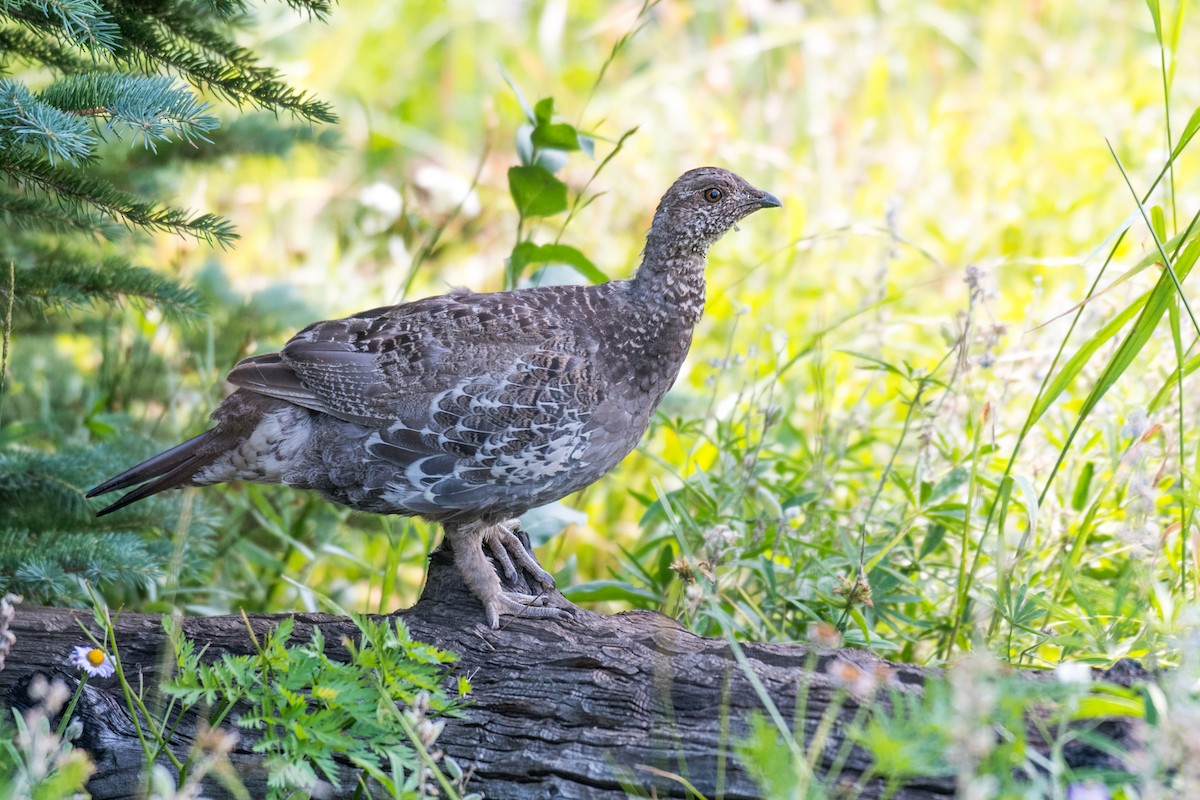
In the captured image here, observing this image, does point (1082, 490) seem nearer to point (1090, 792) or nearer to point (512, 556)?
point (512, 556)

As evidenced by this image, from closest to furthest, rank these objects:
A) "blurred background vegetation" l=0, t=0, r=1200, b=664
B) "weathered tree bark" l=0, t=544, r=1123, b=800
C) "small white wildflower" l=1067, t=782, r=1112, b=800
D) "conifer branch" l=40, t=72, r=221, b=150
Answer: "small white wildflower" l=1067, t=782, r=1112, b=800 → "weathered tree bark" l=0, t=544, r=1123, b=800 → "conifer branch" l=40, t=72, r=221, b=150 → "blurred background vegetation" l=0, t=0, r=1200, b=664

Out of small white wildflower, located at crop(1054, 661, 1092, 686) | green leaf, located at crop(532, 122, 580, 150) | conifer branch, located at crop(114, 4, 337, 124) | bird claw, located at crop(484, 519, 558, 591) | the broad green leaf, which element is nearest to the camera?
small white wildflower, located at crop(1054, 661, 1092, 686)

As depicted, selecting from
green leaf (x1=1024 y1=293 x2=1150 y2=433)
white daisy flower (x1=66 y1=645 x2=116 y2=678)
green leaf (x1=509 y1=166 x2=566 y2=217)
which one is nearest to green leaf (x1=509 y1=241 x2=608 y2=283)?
green leaf (x1=509 y1=166 x2=566 y2=217)

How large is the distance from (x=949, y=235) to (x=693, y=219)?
10.5 feet

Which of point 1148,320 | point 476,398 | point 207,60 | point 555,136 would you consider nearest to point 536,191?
point 555,136

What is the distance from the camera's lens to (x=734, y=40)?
8.05m

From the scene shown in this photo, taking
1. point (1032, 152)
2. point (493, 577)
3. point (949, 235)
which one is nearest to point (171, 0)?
point (493, 577)

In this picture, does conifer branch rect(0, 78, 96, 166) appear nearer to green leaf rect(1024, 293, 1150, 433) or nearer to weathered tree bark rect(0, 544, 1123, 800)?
weathered tree bark rect(0, 544, 1123, 800)

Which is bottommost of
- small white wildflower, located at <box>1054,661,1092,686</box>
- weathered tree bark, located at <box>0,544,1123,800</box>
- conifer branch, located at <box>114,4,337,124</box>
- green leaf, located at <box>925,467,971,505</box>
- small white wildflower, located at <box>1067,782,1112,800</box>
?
weathered tree bark, located at <box>0,544,1123,800</box>

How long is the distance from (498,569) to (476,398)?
0.67 m

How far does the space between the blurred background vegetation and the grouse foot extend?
0.67ft

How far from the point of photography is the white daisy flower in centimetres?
266

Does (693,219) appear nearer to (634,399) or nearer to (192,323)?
(634,399)

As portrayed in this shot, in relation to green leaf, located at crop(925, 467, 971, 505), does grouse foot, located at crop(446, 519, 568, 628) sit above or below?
below
